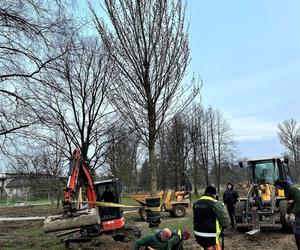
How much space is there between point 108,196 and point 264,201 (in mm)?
5890

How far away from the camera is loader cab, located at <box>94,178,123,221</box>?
14156 mm

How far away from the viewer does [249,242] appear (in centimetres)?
1257

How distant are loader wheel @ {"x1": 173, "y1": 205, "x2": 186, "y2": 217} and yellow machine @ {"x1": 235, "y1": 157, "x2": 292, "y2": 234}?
736 centimetres

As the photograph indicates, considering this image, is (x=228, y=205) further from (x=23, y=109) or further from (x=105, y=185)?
(x=23, y=109)

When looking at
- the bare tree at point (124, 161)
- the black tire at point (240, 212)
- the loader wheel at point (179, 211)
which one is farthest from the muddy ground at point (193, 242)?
the bare tree at point (124, 161)

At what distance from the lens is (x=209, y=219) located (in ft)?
24.5

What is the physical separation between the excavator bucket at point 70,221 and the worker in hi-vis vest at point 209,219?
4.07 meters

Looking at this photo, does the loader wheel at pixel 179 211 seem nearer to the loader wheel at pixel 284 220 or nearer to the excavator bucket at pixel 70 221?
the loader wheel at pixel 284 220

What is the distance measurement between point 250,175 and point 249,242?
4.44m

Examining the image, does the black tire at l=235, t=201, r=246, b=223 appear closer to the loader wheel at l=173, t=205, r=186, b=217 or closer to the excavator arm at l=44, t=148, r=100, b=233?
the excavator arm at l=44, t=148, r=100, b=233

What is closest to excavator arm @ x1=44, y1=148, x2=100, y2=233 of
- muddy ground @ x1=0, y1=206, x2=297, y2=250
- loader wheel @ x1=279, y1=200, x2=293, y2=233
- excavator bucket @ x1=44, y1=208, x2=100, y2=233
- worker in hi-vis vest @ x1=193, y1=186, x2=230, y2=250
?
excavator bucket @ x1=44, y1=208, x2=100, y2=233

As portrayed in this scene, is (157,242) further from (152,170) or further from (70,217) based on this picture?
(152,170)

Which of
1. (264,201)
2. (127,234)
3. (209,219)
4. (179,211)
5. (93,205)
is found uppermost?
(93,205)

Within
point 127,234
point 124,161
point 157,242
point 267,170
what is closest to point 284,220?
point 267,170
